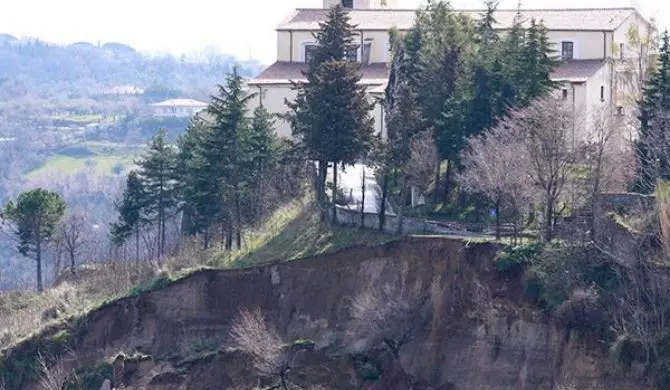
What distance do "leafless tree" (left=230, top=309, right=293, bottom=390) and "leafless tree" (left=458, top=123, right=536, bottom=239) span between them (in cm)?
638

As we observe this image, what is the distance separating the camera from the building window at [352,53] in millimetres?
64325

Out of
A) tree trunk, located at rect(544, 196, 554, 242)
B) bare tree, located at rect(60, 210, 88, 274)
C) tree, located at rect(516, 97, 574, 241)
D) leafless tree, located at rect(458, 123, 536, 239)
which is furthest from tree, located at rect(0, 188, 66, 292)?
tree trunk, located at rect(544, 196, 554, 242)

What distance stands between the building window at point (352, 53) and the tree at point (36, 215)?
1068 cm

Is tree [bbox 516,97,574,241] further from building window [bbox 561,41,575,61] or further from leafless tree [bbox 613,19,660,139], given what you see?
building window [bbox 561,41,575,61]

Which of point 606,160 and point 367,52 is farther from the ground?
point 367,52

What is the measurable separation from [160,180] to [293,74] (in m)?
7.27

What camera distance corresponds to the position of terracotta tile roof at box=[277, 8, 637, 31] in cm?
6725

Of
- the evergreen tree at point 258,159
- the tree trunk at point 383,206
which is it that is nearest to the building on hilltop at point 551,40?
the evergreen tree at point 258,159

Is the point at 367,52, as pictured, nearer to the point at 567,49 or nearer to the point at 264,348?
the point at 567,49

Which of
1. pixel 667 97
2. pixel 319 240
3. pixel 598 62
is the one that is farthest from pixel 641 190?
pixel 598 62

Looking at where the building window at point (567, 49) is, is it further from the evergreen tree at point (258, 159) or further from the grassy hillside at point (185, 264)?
the grassy hillside at point (185, 264)

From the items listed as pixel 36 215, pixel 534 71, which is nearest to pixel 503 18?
pixel 534 71

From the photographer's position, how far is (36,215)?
212ft

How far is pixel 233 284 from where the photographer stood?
55.2 metres
